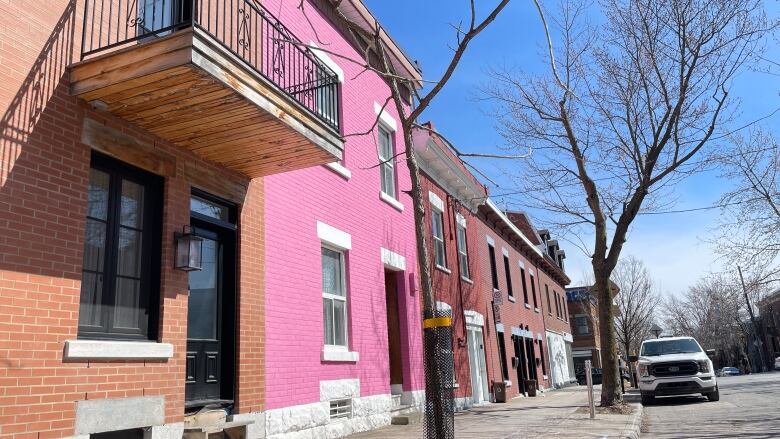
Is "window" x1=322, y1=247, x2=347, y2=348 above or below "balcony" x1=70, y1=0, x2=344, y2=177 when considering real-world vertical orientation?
below

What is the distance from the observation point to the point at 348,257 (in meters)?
10.6

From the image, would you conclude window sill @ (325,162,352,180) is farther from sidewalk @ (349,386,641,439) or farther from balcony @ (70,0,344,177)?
sidewalk @ (349,386,641,439)

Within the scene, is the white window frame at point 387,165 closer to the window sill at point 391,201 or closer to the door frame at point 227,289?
the window sill at point 391,201

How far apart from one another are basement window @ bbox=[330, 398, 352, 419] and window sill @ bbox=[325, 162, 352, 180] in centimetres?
398

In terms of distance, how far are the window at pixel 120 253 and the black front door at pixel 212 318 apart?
72cm

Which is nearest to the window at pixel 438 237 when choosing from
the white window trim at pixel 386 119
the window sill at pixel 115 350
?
the white window trim at pixel 386 119

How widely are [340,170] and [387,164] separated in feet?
9.08

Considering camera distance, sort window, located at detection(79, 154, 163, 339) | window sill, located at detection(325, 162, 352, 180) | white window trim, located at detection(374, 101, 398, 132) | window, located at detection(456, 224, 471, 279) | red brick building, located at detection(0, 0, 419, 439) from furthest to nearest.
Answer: window, located at detection(456, 224, 471, 279), white window trim, located at detection(374, 101, 398, 132), window sill, located at detection(325, 162, 352, 180), window, located at detection(79, 154, 163, 339), red brick building, located at detection(0, 0, 419, 439)

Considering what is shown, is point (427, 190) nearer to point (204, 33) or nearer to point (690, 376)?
point (690, 376)

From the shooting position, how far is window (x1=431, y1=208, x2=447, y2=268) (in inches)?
612

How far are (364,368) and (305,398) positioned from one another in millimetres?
2057

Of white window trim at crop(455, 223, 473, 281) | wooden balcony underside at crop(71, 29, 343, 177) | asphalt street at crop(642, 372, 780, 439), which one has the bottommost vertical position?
asphalt street at crop(642, 372, 780, 439)

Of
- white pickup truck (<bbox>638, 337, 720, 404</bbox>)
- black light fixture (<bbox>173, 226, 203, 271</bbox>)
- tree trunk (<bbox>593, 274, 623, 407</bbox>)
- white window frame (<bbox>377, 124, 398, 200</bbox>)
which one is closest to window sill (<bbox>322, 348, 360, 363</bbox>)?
black light fixture (<bbox>173, 226, 203, 271</bbox>)

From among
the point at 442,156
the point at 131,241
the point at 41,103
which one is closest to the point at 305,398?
the point at 131,241
